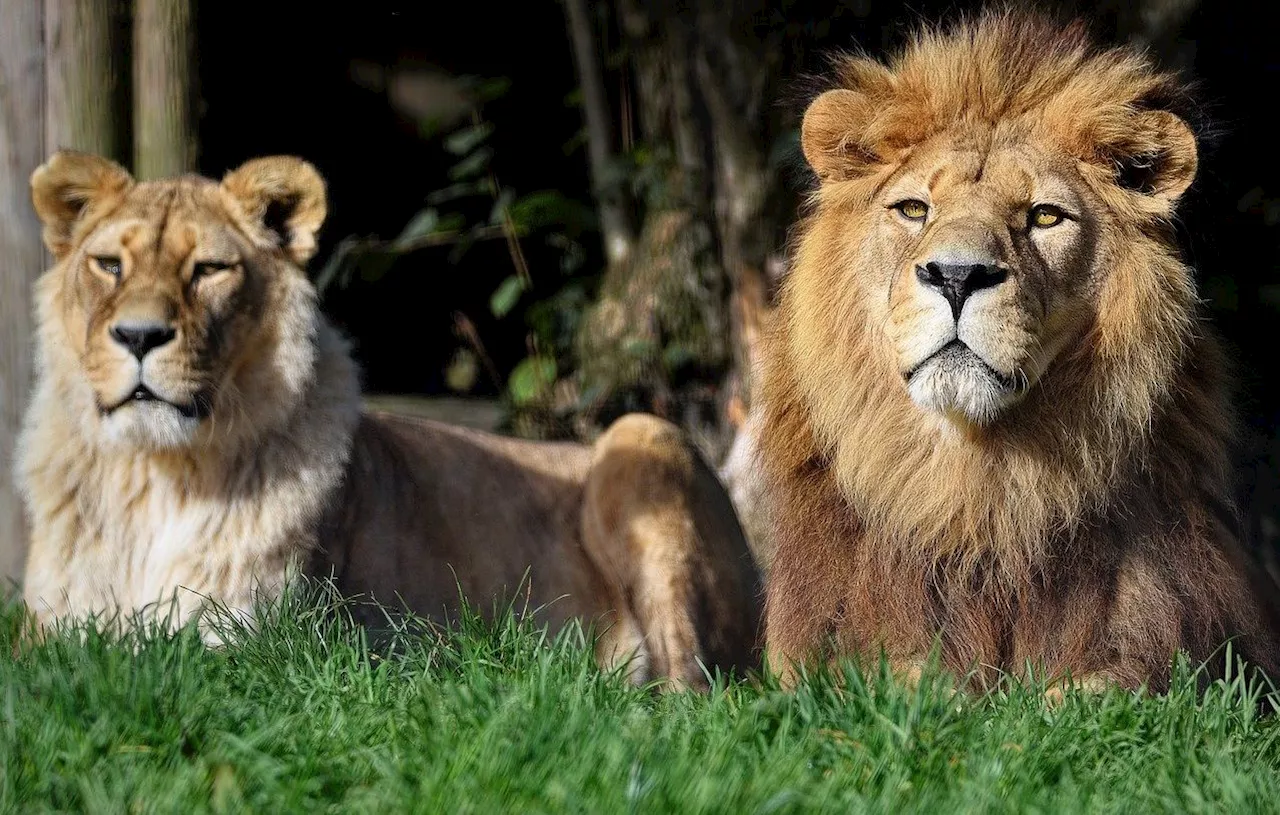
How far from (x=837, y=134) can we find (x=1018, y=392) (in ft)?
2.76

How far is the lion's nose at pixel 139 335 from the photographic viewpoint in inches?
160

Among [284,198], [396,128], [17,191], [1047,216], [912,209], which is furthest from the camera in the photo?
[396,128]

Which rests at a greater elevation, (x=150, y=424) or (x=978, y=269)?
(x=978, y=269)

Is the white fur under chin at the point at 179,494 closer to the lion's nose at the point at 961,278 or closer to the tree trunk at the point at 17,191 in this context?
the tree trunk at the point at 17,191

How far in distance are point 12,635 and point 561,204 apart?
3.97 meters

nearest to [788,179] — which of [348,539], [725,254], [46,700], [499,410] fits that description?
[725,254]

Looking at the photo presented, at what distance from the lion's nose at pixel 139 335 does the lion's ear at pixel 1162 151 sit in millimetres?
2452

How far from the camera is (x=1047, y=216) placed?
3.36m

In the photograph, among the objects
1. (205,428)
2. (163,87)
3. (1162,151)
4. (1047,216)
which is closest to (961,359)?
(1047,216)

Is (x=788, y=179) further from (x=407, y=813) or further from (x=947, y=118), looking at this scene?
(x=407, y=813)

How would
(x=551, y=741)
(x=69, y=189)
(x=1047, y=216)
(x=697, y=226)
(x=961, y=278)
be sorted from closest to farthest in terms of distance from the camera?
(x=551, y=741)
(x=961, y=278)
(x=1047, y=216)
(x=69, y=189)
(x=697, y=226)

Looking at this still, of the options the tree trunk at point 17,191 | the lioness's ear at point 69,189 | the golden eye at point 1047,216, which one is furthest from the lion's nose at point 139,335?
the golden eye at point 1047,216

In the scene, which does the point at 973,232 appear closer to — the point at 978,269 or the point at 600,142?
the point at 978,269

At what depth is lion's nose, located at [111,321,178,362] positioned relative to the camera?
407 cm
